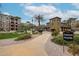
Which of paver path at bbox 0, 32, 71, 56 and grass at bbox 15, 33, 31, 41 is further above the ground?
grass at bbox 15, 33, 31, 41

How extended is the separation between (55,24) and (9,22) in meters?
0.71

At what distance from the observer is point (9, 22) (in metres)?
4.21

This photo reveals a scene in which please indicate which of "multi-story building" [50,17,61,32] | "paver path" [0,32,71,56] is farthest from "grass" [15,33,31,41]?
"multi-story building" [50,17,61,32]

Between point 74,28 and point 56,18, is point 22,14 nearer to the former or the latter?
point 56,18

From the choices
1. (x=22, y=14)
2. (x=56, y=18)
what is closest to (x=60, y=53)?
(x=56, y=18)

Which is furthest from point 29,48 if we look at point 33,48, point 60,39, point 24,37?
point 60,39

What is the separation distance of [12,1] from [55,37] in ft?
2.77

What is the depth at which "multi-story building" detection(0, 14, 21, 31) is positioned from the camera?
4.15 meters

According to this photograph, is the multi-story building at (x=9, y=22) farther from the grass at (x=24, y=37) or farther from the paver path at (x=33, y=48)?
the paver path at (x=33, y=48)

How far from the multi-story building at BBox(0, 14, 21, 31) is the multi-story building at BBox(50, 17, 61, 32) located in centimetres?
50

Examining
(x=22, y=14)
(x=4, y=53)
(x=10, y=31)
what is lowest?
(x=4, y=53)

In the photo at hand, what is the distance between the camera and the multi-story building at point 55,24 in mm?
4145

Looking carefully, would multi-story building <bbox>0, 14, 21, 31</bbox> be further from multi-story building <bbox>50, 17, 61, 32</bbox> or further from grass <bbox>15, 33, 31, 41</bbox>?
multi-story building <bbox>50, 17, 61, 32</bbox>

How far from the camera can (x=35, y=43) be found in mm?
4172
